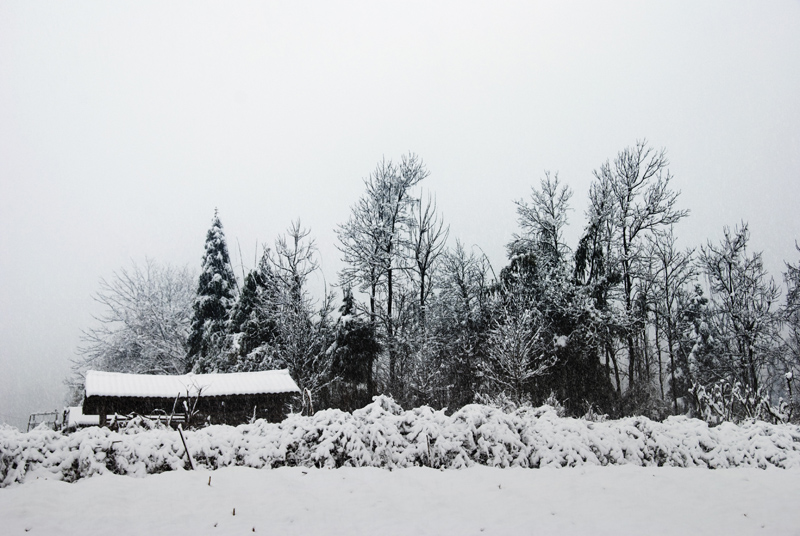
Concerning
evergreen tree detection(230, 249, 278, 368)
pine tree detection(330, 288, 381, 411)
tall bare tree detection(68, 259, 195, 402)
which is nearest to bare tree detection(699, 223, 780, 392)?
pine tree detection(330, 288, 381, 411)

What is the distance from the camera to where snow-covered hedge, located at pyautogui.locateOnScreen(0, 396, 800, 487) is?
7.59 m

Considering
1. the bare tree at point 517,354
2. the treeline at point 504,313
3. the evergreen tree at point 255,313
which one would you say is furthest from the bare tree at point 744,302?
the evergreen tree at point 255,313

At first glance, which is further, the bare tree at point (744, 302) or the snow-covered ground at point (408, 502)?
the bare tree at point (744, 302)

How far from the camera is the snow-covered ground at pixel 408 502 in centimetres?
585

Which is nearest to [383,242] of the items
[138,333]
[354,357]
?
[354,357]

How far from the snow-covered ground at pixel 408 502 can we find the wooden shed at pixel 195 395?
432 inches

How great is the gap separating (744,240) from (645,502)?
74.2 ft

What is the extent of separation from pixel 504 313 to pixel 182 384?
1314 centimetres

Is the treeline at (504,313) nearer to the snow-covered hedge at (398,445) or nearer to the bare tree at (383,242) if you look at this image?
the bare tree at (383,242)

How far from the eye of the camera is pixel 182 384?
18812 millimetres

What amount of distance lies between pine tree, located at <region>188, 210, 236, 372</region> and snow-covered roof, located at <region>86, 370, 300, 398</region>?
680 centimetres

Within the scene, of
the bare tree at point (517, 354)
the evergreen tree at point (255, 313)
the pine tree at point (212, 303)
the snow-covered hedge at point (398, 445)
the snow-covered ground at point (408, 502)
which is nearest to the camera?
the snow-covered ground at point (408, 502)

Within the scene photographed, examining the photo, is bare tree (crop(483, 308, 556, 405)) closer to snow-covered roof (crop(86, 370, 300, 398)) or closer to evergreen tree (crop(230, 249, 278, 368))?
snow-covered roof (crop(86, 370, 300, 398))

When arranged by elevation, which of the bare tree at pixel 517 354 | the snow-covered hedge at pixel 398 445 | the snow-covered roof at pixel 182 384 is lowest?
the snow-covered hedge at pixel 398 445
